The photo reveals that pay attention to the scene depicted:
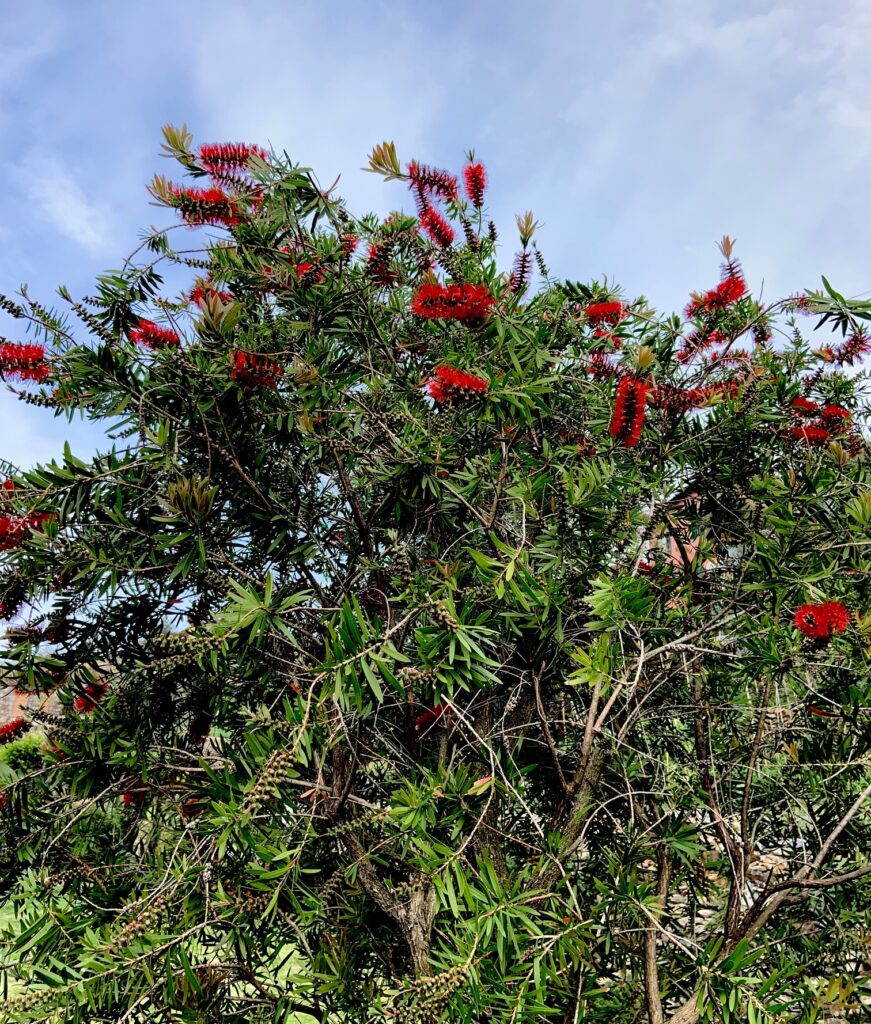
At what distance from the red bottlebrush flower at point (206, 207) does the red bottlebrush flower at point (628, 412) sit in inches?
45.4

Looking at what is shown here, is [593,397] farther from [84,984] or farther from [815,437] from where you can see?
[84,984]

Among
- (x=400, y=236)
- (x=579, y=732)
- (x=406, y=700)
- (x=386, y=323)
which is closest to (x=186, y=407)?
(x=386, y=323)

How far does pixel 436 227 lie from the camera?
2.18 metres

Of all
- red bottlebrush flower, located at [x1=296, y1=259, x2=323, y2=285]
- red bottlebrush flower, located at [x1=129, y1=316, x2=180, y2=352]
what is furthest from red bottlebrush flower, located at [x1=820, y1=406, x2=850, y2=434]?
red bottlebrush flower, located at [x1=129, y1=316, x2=180, y2=352]

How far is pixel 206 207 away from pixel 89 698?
1394 mm

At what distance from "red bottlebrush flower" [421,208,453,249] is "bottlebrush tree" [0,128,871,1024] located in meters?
0.01

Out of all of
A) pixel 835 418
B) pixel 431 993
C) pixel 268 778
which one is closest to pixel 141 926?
pixel 268 778

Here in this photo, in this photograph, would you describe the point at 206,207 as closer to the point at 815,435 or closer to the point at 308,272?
the point at 308,272

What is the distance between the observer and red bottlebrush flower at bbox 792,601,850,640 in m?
1.61

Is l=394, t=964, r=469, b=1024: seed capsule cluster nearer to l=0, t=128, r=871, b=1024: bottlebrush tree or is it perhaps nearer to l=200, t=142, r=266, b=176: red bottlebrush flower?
l=0, t=128, r=871, b=1024: bottlebrush tree

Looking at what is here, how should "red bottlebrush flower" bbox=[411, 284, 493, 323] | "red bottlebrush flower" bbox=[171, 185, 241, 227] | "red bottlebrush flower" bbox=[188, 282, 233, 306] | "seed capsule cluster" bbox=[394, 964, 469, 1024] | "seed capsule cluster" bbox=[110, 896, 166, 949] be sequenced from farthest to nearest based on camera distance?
"red bottlebrush flower" bbox=[188, 282, 233, 306] < "red bottlebrush flower" bbox=[171, 185, 241, 227] < "red bottlebrush flower" bbox=[411, 284, 493, 323] < "seed capsule cluster" bbox=[110, 896, 166, 949] < "seed capsule cluster" bbox=[394, 964, 469, 1024]

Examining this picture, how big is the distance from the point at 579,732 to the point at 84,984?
1512 millimetres

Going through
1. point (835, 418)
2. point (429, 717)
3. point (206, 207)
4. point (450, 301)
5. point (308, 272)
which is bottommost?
point (429, 717)

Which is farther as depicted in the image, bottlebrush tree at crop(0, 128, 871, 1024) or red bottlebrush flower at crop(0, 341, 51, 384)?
red bottlebrush flower at crop(0, 341, 51, 384)
